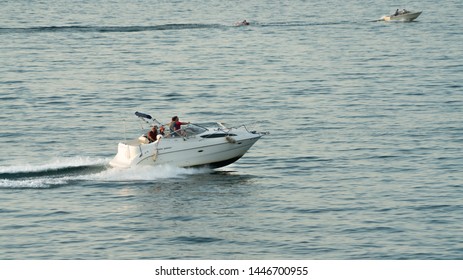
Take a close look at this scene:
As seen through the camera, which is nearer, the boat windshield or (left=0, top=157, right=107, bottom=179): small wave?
(left=0, top=157, right=107, bottom=179): small wave

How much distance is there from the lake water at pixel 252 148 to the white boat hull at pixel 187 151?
2.02 feet

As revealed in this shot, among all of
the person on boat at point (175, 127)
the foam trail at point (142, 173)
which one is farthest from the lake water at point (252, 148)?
the person on boat at point (175, 127)

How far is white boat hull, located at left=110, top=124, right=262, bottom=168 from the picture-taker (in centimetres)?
5622

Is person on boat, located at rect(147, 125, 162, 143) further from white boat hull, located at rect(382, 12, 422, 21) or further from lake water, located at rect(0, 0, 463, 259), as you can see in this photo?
white boat hull, located at rect(382, 12, 422, 21)

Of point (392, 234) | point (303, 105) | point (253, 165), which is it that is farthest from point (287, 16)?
A: point (392, 234)

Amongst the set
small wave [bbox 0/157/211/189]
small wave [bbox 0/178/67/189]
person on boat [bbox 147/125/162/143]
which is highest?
person on boat [bbox 147/125/162/143]

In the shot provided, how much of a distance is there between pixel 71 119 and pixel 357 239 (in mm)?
37144

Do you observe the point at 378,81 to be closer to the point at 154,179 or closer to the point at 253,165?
the point at 253,165

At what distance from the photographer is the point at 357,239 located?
45531 mm

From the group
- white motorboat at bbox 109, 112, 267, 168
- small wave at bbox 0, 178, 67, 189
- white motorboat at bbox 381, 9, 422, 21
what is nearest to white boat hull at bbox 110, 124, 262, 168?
white motorboat at bbox 109, 112, 267, 168

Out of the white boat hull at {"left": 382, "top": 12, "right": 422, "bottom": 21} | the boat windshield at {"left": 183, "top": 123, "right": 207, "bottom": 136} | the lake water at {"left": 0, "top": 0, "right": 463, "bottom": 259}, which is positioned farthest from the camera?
the white boat hull at {"left": 382, "top": 12, "right": 422, "bottom": 21}

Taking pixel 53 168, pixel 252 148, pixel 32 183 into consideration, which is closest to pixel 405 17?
pixel 252 148

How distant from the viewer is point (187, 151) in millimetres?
56906

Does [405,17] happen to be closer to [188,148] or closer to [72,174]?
[188,148]
